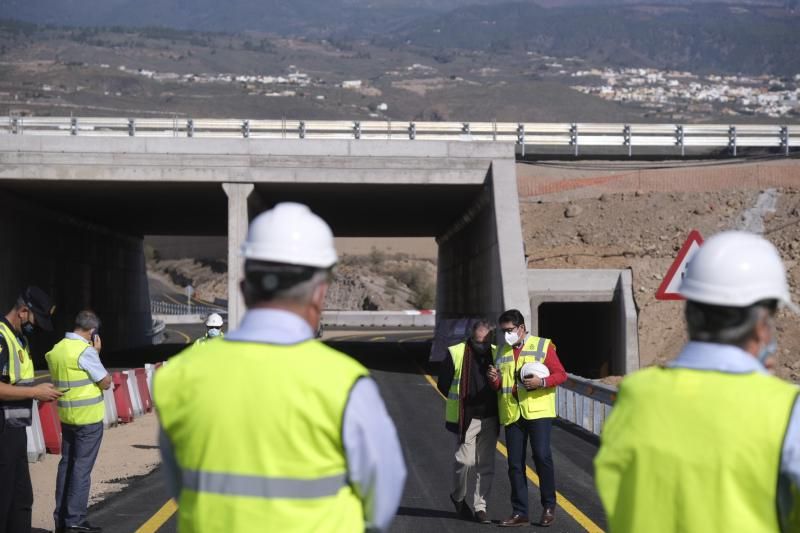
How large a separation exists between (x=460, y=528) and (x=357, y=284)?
85.2 m

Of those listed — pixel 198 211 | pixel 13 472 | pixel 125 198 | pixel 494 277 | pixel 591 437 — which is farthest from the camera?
pixel 198 211

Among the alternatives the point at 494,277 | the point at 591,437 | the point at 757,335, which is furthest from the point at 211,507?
the point at 494,277

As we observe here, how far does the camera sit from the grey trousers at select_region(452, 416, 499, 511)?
12.2 m

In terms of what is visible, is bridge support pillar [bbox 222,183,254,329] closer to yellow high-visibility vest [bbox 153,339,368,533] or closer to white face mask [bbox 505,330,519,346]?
white face mask [bbox 505,330,519,346]

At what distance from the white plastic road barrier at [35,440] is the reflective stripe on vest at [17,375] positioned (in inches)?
276

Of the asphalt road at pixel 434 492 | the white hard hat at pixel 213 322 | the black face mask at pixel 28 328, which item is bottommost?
the asphalt road at pixel 434 492

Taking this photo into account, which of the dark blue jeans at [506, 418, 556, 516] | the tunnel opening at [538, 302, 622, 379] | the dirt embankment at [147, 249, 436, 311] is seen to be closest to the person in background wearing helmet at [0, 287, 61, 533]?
the dark blue jeans at [506, 418, 556, 516]

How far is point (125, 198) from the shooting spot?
39.2m

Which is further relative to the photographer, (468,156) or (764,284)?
(468,156)

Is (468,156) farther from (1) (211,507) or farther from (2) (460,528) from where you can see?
(1) (211,507)

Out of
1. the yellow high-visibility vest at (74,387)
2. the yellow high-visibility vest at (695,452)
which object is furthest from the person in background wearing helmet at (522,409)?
the yellow high-visibility vest at (695,452)

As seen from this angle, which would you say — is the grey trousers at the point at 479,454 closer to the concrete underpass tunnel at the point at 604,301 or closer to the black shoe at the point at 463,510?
the black shoe at the point at 463,510

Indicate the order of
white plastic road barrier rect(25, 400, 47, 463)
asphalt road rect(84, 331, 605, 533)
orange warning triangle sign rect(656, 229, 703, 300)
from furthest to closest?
1. white plastic road barrier rect(25, 400, 47, 463)
2. orange warning triangle sign rect(656, 229, 703, 300)
3. asphalt road rect(84, 331, 605, 533)

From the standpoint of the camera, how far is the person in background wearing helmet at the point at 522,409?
465 inches
